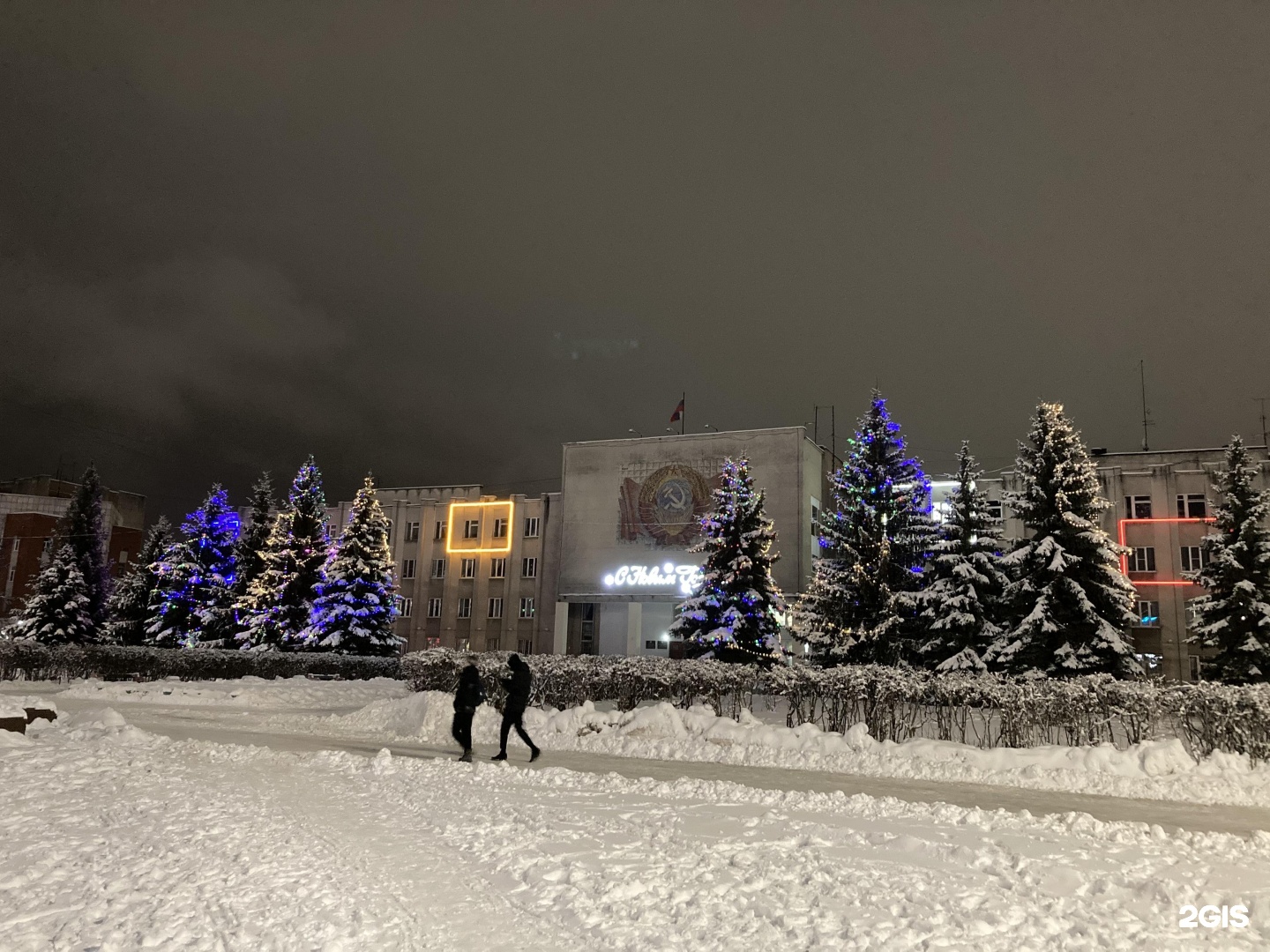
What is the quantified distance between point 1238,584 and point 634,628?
30.9 metres

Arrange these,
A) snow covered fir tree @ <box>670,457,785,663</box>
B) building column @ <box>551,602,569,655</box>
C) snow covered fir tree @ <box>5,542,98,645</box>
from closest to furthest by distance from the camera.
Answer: snow covered fir tree @ <box>670,457,785,663</box> < snow covered fir tree @ <box>5,542,98,645</box> < building column @ <box>551,602,569,655</box>

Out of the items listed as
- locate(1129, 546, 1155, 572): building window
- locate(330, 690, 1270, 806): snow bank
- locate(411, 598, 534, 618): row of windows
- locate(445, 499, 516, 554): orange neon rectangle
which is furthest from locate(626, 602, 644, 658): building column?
locate(330, 690, 1270, 806): snow bank

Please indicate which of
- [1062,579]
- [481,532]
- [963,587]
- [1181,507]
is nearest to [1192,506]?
[1181,507]

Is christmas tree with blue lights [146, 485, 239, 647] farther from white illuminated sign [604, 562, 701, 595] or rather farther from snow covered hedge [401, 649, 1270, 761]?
snow covered hedge [401, 649, 1270, 761]

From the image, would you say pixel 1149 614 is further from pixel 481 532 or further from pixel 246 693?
pixel 246 693

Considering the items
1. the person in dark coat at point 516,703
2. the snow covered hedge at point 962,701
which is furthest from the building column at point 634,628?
the person in dark coat at point 516,703

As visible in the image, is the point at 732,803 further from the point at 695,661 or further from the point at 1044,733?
the point at 695,661

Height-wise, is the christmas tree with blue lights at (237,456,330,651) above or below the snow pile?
above

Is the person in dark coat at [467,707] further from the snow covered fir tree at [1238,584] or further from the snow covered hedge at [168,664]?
the snow covered fir tree at [1238,584]

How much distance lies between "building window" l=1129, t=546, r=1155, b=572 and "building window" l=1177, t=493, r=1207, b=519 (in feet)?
7.59

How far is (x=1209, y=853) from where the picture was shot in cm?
867

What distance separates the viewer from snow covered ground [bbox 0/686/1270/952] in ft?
A: 20.1

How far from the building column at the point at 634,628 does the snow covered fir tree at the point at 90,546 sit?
93.2 feet

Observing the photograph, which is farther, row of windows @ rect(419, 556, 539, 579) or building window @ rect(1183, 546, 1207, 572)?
row of windows @ rect(419, 556, 539, 579)
